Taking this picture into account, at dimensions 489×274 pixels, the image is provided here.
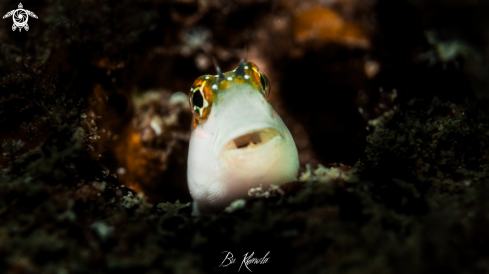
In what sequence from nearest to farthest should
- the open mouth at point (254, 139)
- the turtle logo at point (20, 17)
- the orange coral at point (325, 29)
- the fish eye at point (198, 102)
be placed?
the open mouth at point (254, 139) < the fish eye at point (198, 102) < the turtle logo at point (20, 17) < the orange coral at point (325, 29)

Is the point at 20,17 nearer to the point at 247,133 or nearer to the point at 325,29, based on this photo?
the point at 247,133

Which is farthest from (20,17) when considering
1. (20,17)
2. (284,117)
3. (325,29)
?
(325,29)

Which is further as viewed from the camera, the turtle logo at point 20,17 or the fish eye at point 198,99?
the turtle logo at point 20,17

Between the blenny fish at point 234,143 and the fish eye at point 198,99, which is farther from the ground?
the fish eye at point 198,99

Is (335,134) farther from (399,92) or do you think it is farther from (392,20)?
(392,20)

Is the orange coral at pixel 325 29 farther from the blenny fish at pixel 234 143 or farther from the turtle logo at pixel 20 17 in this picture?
the turtle logo at pixel 20 17

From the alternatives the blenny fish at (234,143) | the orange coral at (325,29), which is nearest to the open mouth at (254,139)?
the blenny fish at (234,143)

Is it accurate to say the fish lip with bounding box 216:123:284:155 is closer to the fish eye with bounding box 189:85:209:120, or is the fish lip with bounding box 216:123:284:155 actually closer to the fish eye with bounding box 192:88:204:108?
the fish eye with bounding box 189:85:209:120

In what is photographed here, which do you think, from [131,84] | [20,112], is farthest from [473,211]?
[131,84]
